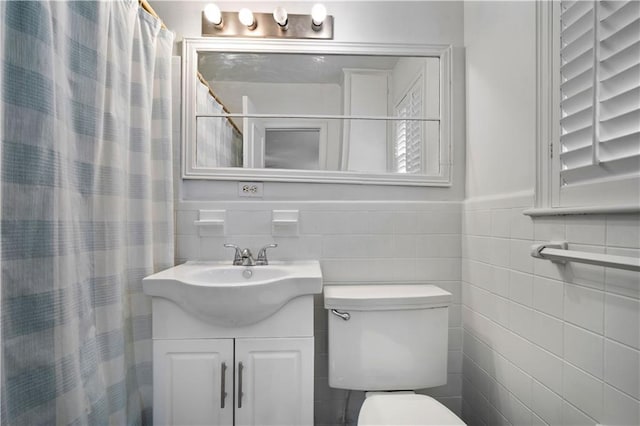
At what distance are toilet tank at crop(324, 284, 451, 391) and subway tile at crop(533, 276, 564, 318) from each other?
1.08ft

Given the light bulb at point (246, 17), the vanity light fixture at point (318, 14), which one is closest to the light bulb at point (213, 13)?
the light bulb at point (246, 17)

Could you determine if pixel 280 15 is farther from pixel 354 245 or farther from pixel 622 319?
pixel 622 319

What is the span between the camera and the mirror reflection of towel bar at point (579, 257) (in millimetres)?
705

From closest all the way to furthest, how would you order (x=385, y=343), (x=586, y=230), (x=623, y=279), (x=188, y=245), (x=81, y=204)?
(x=623, y=279) → (x=586, y=230) → (x=81, y=204) → (x=385, y=343) → (x=188, y=245)

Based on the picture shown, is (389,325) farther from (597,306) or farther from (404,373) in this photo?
(597,306)

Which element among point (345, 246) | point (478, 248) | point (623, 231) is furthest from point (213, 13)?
point (623, 231)

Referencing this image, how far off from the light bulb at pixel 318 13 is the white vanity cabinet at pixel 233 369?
128cm

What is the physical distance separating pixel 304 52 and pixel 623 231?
1439 millimetres

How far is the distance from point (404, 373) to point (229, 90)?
4.92 feet

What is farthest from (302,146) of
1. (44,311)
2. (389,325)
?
(44,311)

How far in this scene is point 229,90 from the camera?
1.65 m

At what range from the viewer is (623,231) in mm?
777

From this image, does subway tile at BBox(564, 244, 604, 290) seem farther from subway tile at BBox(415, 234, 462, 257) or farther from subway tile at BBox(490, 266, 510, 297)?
subway tile at BBox(415, 234, 462, 257)

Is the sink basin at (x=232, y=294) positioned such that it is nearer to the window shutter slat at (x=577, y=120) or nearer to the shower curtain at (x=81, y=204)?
the shower curtain at (x=81, y=204)
